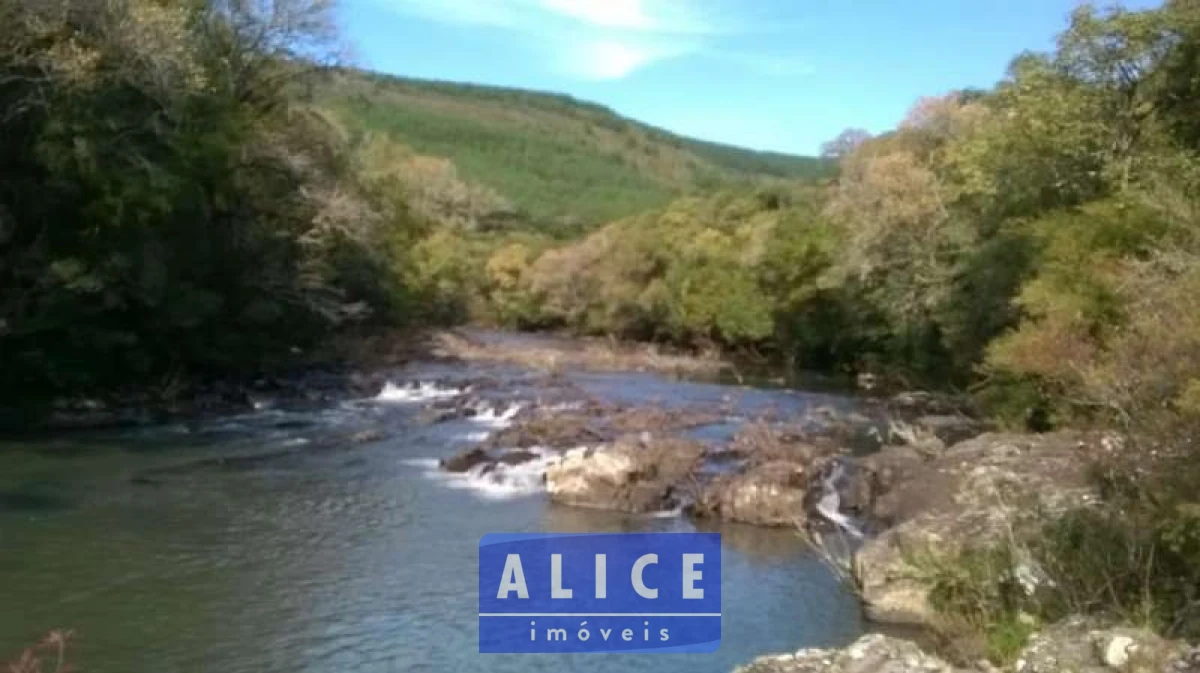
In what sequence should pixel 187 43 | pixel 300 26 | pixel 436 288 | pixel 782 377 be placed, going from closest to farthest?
pixel 187 43
pixel 300 26
pixel 782 377
pixel 436 288

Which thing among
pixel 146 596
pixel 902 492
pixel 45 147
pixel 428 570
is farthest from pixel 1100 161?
pixel 45 147

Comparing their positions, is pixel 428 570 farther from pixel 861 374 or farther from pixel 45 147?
pixel 861 374

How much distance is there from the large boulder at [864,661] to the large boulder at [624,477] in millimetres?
11443

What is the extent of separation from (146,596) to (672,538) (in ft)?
26.0

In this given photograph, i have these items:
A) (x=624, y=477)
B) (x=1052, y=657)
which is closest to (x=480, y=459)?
(x=624, y=477)

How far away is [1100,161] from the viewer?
27.2 metres

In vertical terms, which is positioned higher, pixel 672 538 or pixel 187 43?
pixel 187 43

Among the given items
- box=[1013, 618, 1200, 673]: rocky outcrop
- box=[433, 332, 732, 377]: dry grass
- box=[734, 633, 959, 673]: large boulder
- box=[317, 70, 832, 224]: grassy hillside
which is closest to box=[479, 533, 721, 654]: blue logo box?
box=[734, 633, 959, 673]: large boulder

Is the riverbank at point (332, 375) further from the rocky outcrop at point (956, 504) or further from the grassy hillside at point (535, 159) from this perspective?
the grassy hillside at point (535, 159)

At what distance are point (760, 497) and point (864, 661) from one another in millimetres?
11526

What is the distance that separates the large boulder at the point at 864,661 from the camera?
32.1 feet

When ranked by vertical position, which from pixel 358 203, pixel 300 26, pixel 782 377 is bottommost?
pixel 782 377

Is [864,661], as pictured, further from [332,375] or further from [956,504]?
[332,375]

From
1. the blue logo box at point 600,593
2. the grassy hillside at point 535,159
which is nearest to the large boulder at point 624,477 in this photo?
the blue logo box at point 600,593
